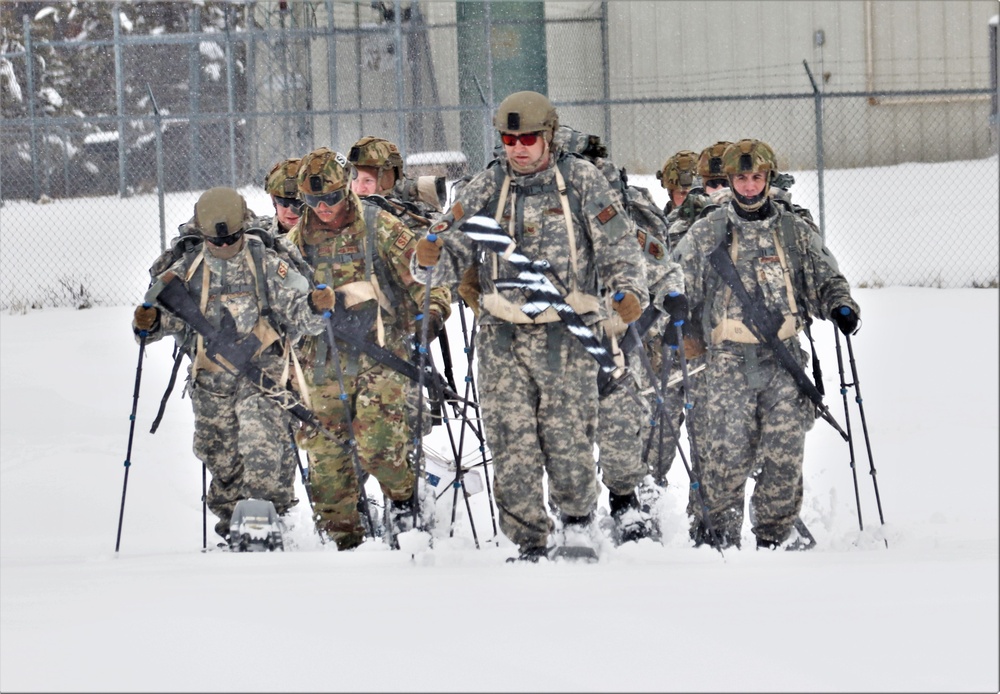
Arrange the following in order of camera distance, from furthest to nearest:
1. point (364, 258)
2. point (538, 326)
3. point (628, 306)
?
point (364, 258) → point (538, 326) → point (628, 306)

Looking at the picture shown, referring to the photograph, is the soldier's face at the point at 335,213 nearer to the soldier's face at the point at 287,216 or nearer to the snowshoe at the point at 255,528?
the soldier's face at the point at 287,216

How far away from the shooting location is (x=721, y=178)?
29.0 feet

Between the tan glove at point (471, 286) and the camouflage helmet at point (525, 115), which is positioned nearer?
the camouflage helmet at point (525, 115)

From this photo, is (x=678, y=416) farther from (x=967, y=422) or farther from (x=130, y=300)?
(x=130, y=300)

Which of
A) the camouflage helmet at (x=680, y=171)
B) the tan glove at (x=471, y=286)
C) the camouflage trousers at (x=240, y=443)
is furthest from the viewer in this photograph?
the camouflage helmet at (x=680, y=171)

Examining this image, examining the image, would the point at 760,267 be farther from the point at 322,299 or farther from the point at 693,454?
the point at 322,299

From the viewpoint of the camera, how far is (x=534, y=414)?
6484 millimetres

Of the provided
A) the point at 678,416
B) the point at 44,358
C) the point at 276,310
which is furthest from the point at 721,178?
the point at 44,358

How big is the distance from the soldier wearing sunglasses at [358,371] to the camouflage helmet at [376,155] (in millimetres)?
537

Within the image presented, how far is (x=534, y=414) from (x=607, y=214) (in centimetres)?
88

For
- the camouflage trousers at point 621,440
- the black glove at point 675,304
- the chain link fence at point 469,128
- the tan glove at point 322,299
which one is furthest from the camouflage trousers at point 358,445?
the chain link fence at point 469,128

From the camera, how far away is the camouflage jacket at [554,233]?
20.7ft

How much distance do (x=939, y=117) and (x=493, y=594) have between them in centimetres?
1492

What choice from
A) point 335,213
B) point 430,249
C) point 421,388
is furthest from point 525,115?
point 335,213
